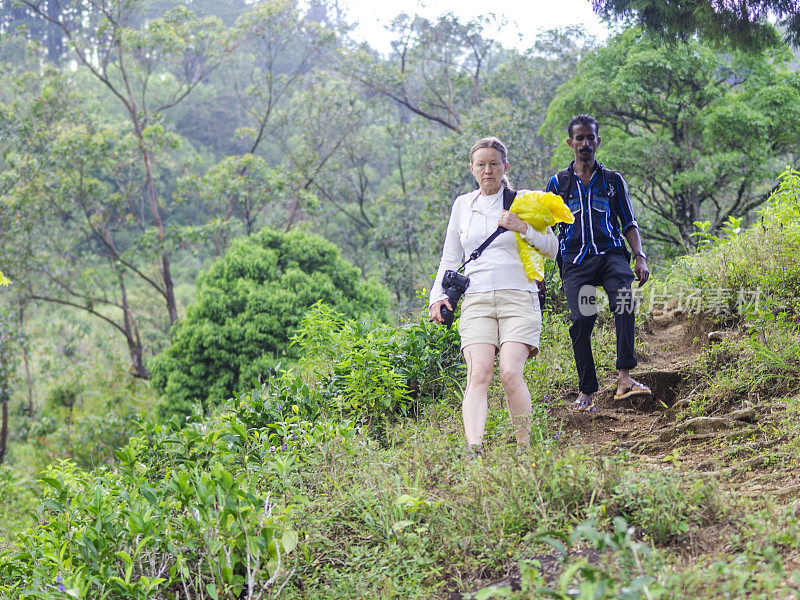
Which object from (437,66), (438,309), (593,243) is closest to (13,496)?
(438,309)

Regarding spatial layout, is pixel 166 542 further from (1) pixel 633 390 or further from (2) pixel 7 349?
(2) pixel 7 349

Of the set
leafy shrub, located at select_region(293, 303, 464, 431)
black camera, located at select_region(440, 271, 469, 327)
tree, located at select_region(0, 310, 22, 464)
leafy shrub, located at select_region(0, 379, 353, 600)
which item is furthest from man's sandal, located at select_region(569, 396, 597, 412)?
tree, located at select_region(0, 310, 22, 464)

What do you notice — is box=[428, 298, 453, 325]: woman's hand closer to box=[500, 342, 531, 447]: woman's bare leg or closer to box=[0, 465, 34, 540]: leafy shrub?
box=[500, 342, 531, 447]: woman's bare leg

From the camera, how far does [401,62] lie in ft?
72.6

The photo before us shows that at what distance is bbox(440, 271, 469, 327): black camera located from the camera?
3.93 meters

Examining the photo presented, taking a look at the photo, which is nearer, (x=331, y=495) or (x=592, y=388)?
(x=331, y=495)

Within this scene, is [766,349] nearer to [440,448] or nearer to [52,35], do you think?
[440,448]

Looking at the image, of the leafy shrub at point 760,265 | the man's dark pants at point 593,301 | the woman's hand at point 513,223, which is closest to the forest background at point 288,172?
the leafy shrub at point 760,265

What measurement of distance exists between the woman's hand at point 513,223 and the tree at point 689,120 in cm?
700

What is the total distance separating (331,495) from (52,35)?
3476 cm

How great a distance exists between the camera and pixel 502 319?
12.6 ft

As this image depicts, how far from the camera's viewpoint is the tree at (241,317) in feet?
39.7

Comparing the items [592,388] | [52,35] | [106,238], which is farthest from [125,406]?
[52,35]

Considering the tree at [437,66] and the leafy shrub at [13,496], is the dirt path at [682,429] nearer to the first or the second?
the leafy shrub at [13,496]
